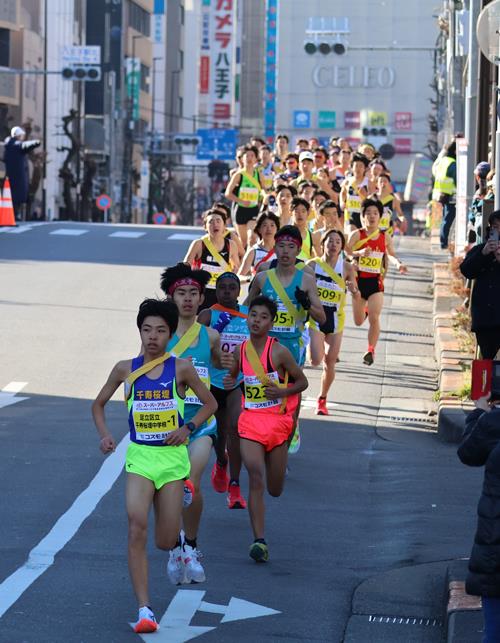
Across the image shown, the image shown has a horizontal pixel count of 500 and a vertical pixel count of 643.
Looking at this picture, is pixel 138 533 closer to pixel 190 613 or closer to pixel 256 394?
pixel 190 613

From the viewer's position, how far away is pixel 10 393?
17.0 meters

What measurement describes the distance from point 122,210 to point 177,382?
98.4 meters

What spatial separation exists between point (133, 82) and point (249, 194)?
9092 cm

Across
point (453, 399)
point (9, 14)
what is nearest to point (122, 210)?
point (9, 14)

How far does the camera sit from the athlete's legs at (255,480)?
10.0 meters

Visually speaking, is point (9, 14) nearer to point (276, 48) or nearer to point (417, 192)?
point (417, 192)

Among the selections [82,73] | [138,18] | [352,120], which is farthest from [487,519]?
[352,120]

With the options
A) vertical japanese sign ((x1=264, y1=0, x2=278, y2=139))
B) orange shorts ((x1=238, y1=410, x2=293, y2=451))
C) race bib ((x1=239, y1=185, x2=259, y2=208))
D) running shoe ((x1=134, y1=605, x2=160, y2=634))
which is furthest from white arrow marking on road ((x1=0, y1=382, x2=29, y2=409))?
vertical japanese sign ((x1=264, y1=0, x2=278, y2=139))

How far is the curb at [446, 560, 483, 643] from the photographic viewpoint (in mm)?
7812

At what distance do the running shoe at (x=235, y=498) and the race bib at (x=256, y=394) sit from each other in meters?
1.23

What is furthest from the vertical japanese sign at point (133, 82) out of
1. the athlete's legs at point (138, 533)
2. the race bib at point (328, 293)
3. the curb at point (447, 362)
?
the athlete's legs at point (138, 533)

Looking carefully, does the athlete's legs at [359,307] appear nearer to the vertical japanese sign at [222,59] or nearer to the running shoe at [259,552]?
the running shoe at [259,552]

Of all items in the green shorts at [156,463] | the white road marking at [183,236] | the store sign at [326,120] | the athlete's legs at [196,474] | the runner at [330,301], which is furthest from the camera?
the store sign at [326,120]

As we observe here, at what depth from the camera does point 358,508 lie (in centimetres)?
1220
